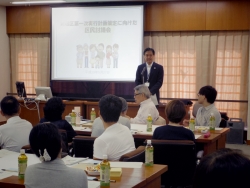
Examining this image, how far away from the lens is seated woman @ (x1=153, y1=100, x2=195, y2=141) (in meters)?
4.09

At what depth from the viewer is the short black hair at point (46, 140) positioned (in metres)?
2.48

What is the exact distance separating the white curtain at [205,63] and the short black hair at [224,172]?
7558mm

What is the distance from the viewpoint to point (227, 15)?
8.33 m

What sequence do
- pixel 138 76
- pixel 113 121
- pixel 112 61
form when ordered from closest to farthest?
1. pixel 113 121
2. pixel 138 76
3. pixel 112 61

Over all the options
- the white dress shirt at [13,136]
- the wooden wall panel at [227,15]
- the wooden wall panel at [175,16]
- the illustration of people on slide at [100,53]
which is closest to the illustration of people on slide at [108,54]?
the illustration of people on slide at [100,53]

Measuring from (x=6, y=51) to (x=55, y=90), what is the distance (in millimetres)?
1542

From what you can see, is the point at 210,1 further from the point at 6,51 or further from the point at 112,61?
the point at 6,51

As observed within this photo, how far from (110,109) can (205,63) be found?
5352 mm

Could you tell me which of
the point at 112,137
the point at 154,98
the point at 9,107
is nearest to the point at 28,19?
the point at 154,98

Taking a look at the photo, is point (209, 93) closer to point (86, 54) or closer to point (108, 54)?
point (108, 54)

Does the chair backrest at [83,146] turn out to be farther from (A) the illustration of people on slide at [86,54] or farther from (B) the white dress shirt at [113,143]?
(A) the illustration of people on slide at [86,54]

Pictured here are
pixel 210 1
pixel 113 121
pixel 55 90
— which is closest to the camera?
pixel 113 121

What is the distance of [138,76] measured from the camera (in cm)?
781

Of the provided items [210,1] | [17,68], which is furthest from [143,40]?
[17,68]
